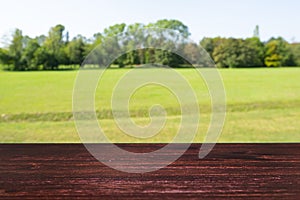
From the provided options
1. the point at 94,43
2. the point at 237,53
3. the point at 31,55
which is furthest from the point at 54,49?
the point at 237,53

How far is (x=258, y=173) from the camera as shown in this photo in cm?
73

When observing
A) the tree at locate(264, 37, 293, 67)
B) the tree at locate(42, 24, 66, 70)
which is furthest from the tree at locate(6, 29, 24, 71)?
the tree at locate(264, 37, 293, 67)

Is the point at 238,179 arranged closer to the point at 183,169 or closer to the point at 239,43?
the point at 183,169

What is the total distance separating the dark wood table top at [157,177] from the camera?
60 cm

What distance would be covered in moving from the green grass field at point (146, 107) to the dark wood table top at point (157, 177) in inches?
112

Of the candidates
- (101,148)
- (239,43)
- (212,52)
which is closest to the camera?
(101,148)

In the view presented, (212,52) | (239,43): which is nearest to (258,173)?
(212,52)

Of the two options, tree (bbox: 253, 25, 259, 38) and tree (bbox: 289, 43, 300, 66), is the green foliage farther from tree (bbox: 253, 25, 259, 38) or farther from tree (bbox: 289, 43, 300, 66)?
tree (bbox: 253, 25, 259, 38)

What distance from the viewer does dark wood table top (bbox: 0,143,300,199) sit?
60 centimetres

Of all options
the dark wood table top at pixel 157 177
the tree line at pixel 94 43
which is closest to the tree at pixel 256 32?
the tree line at pixel 94 43

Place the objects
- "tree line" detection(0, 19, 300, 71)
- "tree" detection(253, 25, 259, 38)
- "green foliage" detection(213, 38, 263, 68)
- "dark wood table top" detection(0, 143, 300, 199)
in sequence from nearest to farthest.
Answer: "dark wood table top" detection(0, 143, 300, 199) < "green foliage" detection(213, 38, 263, 68) < "tree line" detection(0, 19, 300, 71) < "tree" detection(253, 25, 259, 38)

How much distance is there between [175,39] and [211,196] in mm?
635

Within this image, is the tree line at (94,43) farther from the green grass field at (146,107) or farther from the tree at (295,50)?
the green grass field at (146,107)

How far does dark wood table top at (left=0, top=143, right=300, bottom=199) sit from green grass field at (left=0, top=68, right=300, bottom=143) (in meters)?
2.85
